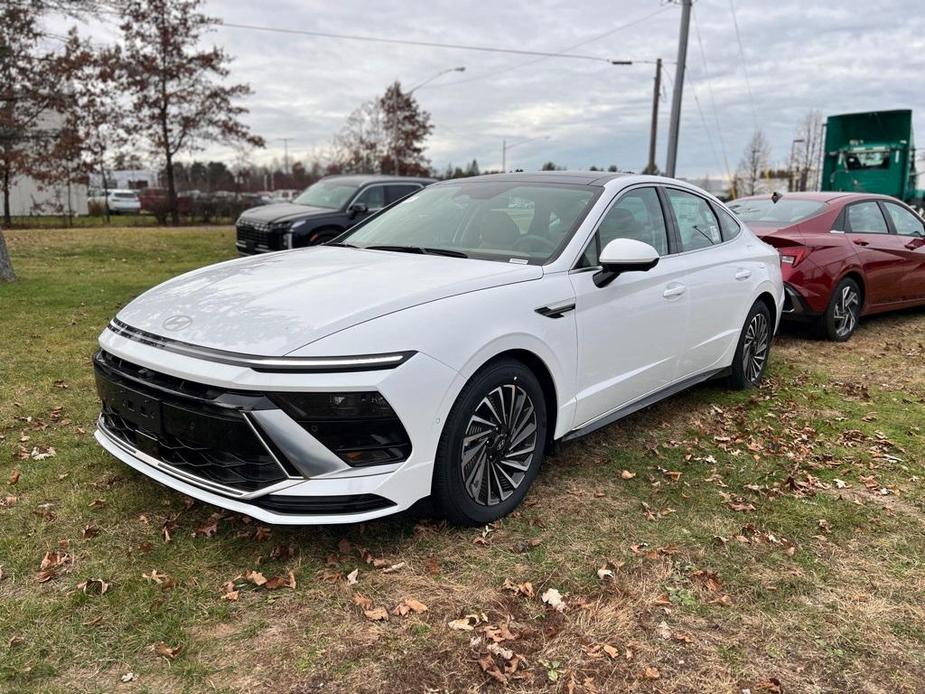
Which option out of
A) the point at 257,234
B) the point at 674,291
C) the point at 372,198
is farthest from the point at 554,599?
the point at 372,198

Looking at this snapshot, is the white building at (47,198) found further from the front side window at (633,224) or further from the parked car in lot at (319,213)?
the front side window at (633,224)

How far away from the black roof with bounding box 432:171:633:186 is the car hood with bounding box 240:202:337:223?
25.2 ft

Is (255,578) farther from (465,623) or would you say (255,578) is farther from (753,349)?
(753,349)

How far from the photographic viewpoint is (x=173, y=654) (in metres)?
2.45

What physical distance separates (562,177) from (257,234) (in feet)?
28.4

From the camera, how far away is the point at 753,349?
5625 mm

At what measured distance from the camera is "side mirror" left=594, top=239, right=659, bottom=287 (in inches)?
141

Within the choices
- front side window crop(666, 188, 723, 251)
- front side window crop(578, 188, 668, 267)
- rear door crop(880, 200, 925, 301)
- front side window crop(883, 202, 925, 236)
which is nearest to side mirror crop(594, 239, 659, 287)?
front side window crop(578, 188, 668, 267)

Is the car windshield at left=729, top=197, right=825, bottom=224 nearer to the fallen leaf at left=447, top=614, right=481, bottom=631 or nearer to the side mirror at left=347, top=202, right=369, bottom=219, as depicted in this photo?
the fallen leaf at left=447, top=614, right=481, bottom=631

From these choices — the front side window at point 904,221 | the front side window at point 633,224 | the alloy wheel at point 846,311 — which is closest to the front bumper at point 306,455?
the front side window at point 633,224

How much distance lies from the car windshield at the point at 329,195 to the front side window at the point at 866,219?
7.76 metres

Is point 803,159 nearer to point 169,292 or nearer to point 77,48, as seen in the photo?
point 77,48

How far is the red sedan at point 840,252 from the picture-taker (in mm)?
7113

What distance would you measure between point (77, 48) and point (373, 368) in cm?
2292
